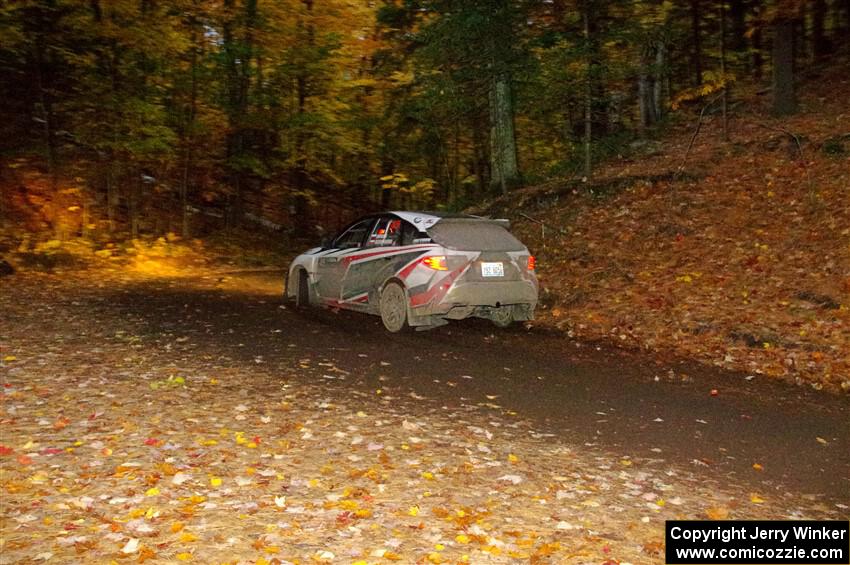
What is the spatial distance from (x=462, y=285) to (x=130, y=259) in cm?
1278

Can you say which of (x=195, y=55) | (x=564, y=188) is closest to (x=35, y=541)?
(x=564, y=188)

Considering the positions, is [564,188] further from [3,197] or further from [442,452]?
[3,197]

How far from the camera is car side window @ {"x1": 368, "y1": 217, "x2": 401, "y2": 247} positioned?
10.3 metres

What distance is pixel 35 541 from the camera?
11.6 feet

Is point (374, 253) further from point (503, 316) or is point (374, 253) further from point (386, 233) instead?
point (503, 316)

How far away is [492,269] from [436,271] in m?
0.85

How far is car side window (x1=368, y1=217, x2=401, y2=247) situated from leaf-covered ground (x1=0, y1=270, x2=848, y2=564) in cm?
364

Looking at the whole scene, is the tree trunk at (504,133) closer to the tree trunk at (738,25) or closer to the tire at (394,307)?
the tire at (394,307)

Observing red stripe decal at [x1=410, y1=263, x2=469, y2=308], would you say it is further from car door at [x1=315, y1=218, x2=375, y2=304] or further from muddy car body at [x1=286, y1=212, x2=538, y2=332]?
car door at [x1=315, y1=218, x2=375, y2=304]

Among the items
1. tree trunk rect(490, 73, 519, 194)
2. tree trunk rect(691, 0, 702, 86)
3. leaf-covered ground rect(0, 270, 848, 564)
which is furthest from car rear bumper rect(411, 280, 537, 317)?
tree trunk rect(691, 0, 702, 86)

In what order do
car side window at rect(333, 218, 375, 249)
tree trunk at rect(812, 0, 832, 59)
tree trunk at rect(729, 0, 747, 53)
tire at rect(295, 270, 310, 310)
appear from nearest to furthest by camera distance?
car side window at rect(333, 218, 375, 249), tire at rect(295, 270, 310, 310), tree trunk at rect(812, 0, 832, 59), tree trunk at rect(729, 0, 747, 53)

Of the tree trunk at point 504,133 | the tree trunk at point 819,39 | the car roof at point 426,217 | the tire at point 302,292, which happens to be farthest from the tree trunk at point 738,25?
the tire at point 302,292

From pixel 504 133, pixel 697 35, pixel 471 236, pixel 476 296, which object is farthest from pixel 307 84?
pixel 476 296

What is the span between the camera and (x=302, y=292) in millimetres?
12633
